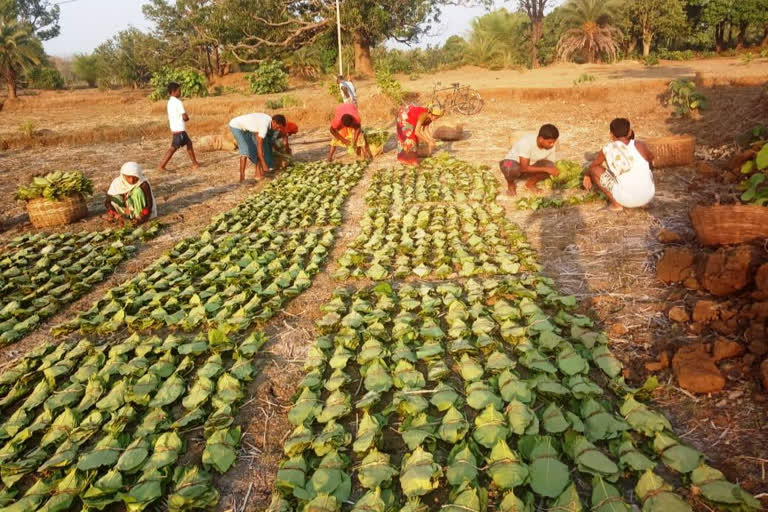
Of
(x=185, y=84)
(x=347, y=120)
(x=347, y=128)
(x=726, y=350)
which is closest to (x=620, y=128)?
(x=726, y=350)

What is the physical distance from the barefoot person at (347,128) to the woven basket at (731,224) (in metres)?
6.13

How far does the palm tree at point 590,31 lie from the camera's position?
883 inches

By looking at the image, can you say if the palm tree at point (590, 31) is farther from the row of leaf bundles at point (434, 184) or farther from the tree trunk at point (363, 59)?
the row of leaf bundles at point (434, 184)

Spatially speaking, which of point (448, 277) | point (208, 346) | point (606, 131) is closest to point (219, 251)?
point (208, 346)

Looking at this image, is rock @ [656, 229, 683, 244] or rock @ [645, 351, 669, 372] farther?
rock @ [656, 229, 683, 244]

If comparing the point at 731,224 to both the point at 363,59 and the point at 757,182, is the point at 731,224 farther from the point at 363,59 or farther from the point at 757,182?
the point at 363,59

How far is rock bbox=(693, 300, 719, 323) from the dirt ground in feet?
0.50

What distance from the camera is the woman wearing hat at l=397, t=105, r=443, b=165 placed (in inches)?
316

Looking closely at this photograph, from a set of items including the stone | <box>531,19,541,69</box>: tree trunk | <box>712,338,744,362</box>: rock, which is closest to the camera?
<box>712,338,744,362</box>: rock

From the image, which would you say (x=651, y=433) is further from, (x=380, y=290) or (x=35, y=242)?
(x=35, y=242)

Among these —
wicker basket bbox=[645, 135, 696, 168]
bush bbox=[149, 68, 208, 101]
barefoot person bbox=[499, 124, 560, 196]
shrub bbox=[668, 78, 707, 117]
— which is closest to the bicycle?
shrub bbox=[668, 78, 707, 117]

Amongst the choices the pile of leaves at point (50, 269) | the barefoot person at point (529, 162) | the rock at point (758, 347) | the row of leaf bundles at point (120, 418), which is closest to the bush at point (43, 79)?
the pile of leaves at point (50, 269)

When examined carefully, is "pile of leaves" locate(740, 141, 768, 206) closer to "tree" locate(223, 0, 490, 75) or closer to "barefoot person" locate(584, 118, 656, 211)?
"barefoot person" locate(584, 118, 656, 211)

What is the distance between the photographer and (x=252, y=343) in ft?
10.7
